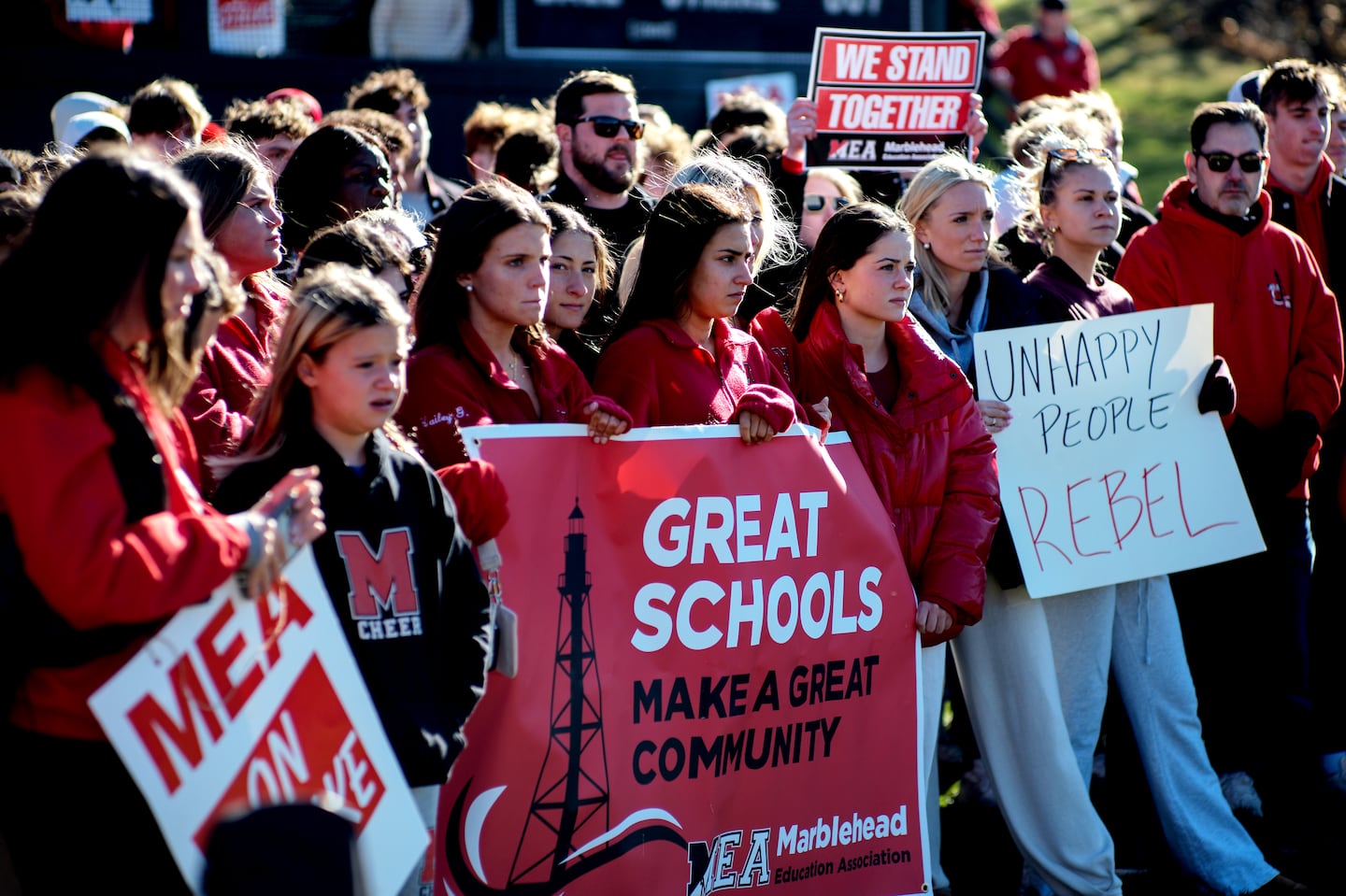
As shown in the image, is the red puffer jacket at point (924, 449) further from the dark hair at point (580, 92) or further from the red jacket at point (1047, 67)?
the red jacket at point (1047, 67)

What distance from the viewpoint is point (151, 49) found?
893 centimetres

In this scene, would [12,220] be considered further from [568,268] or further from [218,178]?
[568,268]

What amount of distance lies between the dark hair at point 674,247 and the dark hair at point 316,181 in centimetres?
114

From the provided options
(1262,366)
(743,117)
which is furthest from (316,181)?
(1262,366)

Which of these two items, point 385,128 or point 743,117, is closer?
point 385,128

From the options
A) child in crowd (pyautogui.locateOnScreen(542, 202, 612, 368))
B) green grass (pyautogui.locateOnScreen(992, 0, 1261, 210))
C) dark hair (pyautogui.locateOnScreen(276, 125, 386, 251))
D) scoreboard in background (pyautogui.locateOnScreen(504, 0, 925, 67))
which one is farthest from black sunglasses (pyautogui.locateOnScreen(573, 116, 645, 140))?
green grass (pyautogui.locateOnScreen(992, 0, 1261, 210))

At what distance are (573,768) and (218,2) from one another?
6.97 metres

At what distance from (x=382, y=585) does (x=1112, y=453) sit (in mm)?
2824

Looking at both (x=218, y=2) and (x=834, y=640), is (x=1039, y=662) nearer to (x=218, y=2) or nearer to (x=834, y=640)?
(x=834, y=640)

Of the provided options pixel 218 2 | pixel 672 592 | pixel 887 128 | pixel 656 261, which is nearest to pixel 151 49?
pixel 218 2

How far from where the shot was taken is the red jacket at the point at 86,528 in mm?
2533

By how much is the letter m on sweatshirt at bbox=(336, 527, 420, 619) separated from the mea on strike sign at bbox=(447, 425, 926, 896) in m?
0.49

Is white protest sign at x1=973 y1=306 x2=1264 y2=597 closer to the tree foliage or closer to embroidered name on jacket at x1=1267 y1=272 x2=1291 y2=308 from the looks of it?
embroidered name on jacket at x1=1267 y1=272 x2=1291 y2=308

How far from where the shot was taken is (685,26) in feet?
35.1
